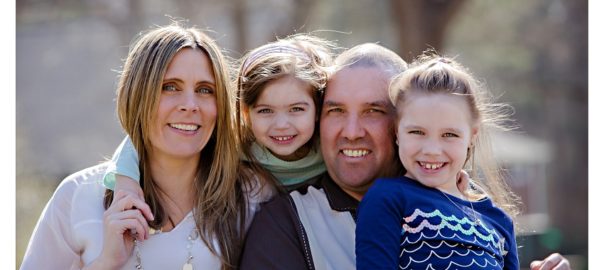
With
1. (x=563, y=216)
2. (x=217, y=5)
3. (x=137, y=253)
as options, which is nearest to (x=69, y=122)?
(x=217, y=5)

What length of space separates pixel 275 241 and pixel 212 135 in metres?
0.55

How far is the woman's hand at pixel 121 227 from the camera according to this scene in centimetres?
313

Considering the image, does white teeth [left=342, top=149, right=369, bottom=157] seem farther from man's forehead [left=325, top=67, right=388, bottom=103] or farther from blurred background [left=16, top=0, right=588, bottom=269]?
blurred background [left=16, top=0, right=588, bottom=269]

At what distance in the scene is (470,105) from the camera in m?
3.12

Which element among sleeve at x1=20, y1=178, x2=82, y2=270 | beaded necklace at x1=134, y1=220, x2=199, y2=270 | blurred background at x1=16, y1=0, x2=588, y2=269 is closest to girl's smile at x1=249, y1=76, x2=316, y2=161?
beaded necklace at x1=134, y1=220, x2=199, y2=270

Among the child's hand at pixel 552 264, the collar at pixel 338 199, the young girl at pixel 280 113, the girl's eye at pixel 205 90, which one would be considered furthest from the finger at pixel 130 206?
the child's hand at pixel 552 264

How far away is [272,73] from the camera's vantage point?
138 inches

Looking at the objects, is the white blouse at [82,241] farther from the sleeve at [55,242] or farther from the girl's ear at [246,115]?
the girl's ear at [246,115]

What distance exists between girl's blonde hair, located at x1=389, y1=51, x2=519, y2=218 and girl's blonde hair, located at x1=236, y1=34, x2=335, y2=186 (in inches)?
14.9

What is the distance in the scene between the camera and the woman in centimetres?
332

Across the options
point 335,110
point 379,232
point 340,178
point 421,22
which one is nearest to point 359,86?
point 335,110

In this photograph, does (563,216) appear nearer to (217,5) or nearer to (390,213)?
(217,5)

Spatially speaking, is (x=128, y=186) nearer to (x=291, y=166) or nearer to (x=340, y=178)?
(x=291, y=166)

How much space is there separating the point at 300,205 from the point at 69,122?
1213 centimetres
